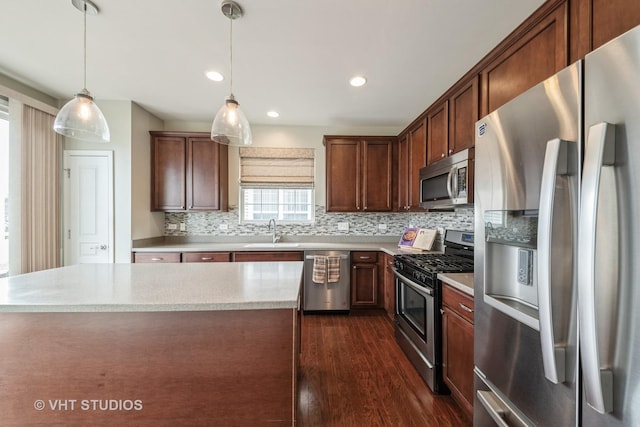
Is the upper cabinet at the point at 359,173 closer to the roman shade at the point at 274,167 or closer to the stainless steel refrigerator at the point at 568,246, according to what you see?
the roman shade at the point at 274,167

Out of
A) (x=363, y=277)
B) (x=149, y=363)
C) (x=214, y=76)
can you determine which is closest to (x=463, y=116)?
(x=363, y=277)

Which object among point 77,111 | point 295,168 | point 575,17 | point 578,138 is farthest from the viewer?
point 295,168

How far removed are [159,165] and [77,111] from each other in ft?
6.55

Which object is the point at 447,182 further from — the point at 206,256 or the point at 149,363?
the point at 206,256

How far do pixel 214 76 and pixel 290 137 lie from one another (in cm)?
153

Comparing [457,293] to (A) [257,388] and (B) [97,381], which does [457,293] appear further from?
(B) [97,381]

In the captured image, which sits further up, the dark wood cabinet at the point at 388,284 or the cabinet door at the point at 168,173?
the cabinet door at the point at 168,173

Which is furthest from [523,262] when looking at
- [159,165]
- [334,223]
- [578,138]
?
[159,165]

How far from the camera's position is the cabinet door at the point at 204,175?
3.53m

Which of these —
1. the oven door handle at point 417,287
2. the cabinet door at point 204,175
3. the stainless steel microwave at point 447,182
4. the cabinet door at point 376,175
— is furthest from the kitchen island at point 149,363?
the cabinet door at point 376,175

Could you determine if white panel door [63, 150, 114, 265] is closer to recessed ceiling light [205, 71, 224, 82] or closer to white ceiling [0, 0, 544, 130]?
white ceiling [0, 0, 544, 130]

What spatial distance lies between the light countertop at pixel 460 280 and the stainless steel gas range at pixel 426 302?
69 millimetres

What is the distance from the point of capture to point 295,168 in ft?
12.8

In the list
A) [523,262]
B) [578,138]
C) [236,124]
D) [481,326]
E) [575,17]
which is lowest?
[481,326]
